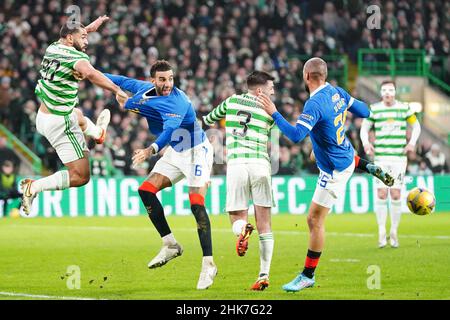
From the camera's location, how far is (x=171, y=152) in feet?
35.8

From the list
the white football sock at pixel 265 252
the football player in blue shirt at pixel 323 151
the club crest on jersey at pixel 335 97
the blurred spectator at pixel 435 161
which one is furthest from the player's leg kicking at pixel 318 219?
the blurred spectator at pixel 435 161

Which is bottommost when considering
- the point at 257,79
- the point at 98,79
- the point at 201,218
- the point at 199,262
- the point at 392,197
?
the point at 199,262

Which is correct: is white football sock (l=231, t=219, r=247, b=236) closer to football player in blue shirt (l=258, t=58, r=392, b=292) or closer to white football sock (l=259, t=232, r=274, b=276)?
white football sock (l=259, t=232, r=274, b=276)

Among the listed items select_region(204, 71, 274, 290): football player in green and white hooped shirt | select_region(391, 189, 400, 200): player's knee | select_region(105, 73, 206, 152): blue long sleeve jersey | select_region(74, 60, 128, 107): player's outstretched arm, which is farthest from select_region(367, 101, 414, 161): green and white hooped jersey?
select_region(74, 60, 128, 107): player's outstretched arm

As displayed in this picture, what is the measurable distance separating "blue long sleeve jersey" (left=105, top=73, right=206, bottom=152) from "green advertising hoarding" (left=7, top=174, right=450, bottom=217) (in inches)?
443

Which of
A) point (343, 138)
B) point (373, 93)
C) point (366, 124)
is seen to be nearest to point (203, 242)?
point (343, 138)

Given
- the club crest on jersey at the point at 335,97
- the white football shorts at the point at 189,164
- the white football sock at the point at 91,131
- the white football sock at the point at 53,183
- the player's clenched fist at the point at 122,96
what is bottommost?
the white football sock at the point at 53,183

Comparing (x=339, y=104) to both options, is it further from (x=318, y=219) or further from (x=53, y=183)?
(x=53, y=183)

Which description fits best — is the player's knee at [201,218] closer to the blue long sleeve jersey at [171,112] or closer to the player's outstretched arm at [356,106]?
the blue long sleeve jersey at [171,112]

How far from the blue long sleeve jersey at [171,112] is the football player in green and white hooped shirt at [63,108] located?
0.79 ft

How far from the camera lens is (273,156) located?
73.4ft

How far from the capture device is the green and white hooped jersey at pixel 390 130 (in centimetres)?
1561

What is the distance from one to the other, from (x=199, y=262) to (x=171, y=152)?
2.41m

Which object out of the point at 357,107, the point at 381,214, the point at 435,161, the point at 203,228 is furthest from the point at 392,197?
the point at 435,161
